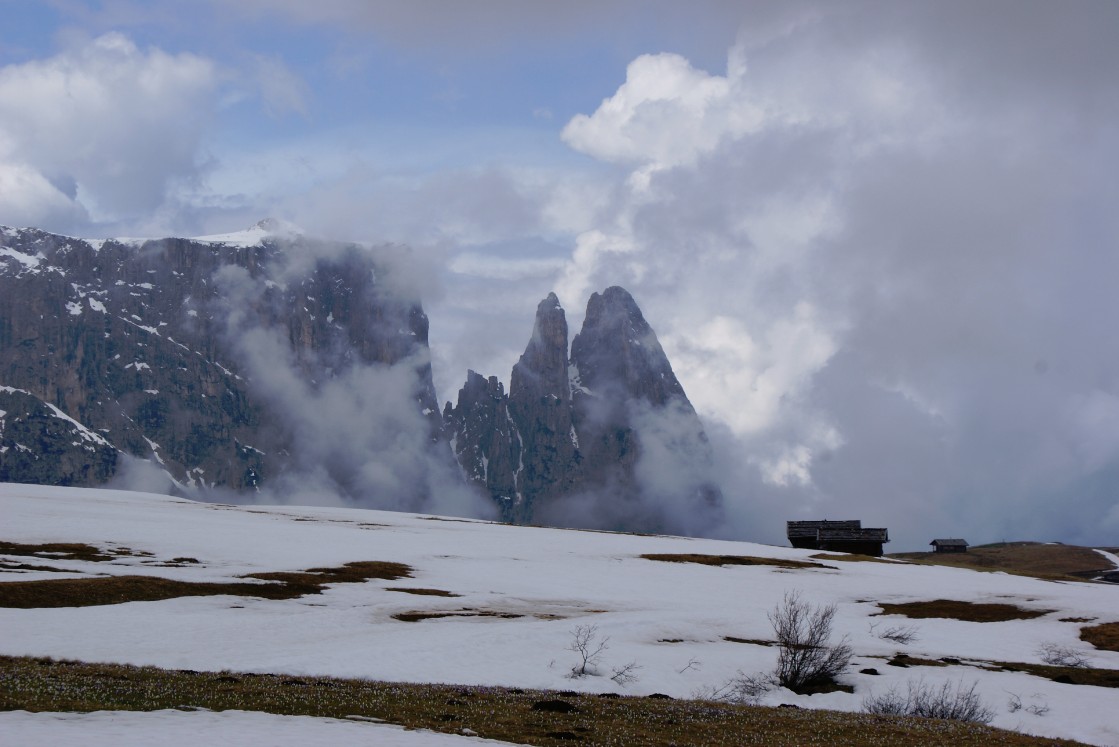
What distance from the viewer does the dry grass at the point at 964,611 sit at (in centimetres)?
6850

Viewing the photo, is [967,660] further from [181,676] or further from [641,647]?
[181,676]

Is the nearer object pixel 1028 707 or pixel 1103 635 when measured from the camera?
pixel 1028 707

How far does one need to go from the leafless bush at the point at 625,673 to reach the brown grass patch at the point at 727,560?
180 feet

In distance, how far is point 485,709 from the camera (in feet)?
→ 98.6

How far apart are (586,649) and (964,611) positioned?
36.7 metres

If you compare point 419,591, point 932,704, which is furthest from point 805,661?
point 419,591

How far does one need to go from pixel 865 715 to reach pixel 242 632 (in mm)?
29524

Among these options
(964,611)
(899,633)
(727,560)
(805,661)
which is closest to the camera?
(805,661)

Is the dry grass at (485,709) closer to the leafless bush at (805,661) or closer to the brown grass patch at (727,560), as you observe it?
the leafless bush at (805,661)

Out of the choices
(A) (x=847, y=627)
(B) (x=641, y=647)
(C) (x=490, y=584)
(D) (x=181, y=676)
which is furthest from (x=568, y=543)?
(D) (x=181, y=676)

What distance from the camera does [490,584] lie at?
241ft

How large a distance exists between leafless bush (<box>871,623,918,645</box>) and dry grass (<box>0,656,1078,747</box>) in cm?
2312

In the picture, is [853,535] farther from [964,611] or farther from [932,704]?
[932,704]

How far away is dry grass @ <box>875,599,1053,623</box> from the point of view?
225 ft
